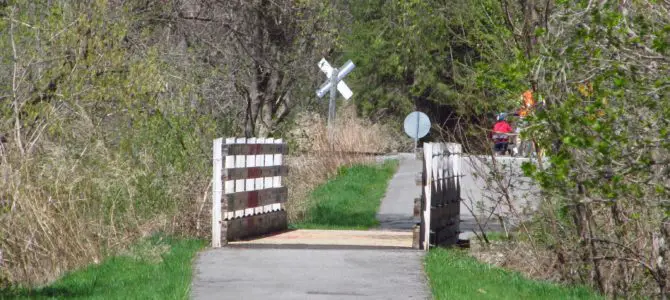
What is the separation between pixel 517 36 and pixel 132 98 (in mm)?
4837

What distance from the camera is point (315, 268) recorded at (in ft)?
42.3

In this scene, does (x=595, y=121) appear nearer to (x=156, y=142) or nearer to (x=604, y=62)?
(x=604, y=62)

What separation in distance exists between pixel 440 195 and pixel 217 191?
2.65 metres

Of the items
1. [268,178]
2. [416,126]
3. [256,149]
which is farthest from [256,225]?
[416,126]

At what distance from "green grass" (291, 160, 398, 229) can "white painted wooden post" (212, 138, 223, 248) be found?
13.9 ft

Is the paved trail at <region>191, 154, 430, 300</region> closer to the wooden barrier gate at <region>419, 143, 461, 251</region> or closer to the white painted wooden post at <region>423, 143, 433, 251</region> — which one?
the white painted wooden post at <region>423, 143, 433, 251</region>

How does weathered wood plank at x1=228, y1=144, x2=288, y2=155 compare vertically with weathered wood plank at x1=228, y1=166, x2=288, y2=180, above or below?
above

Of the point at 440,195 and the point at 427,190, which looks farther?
the point at 440,195

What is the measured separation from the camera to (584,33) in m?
9.88

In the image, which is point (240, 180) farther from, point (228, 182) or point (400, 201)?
point (400, 201)

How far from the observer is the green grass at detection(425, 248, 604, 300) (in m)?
11.3

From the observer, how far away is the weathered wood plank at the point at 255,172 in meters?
15.4

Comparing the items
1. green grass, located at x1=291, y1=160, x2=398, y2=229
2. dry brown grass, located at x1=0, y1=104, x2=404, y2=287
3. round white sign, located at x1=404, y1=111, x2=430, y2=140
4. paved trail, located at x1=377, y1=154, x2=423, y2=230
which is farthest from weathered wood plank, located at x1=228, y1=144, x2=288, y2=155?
round white sign, located at x1=404, y1=111, x2=430, y2=140

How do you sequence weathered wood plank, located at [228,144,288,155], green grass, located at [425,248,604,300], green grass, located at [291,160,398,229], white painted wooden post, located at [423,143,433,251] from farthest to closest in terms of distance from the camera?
1. green grass, located at [291,160,398,229]
2. weathered wood plank, located at [228,144,288,155]
3. white painted wooden post, located at [423,143,433,251]
4. green grass, located at [425,248,604,300]
